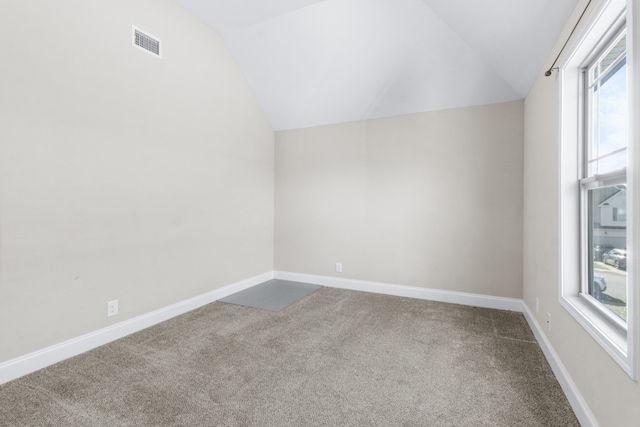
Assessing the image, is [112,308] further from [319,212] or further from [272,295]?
[319,212]

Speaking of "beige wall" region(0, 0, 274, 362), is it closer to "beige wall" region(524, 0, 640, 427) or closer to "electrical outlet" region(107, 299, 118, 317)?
"electrical outlet" region(107, 299, 118, 317)

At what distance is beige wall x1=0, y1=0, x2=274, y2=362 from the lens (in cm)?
209

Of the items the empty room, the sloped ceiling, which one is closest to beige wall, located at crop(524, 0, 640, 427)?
the empty room

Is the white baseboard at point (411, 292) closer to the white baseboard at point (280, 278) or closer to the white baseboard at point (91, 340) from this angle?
the white baseboard at point (280, 278)

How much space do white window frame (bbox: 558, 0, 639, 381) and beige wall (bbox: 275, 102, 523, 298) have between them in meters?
1.48

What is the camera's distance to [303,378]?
209cm

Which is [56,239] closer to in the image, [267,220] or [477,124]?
[267,220]

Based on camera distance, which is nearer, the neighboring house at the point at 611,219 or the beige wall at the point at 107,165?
the neighboring house at the point at 611,219

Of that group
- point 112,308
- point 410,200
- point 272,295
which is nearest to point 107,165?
point 112,308

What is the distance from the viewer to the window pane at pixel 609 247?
61.7 inches

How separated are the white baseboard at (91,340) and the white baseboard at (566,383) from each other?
10.6 feet

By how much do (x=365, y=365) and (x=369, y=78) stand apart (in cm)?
301

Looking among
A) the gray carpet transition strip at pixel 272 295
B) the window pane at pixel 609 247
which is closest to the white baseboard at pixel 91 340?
the gray carpet transition strip at pixel 272 295

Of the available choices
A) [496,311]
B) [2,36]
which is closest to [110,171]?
[2,36]
